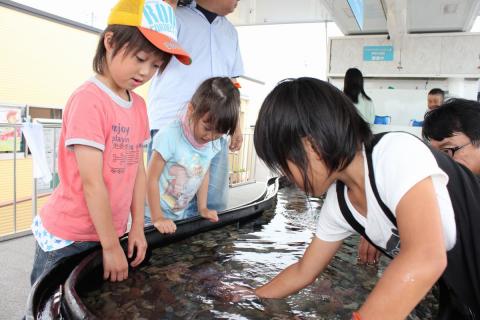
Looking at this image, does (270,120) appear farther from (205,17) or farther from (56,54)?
(56,54)

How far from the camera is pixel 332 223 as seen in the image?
125 cm

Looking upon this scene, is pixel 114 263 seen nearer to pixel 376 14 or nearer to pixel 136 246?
pixel 136 246

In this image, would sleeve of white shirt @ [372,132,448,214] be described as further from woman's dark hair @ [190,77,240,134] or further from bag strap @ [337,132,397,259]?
woman's dark hair @ [190,77,240,134]

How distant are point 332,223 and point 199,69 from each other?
1212 millimetres

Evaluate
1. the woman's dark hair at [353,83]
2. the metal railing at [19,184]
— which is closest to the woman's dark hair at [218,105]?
the metal railing at [19,184]

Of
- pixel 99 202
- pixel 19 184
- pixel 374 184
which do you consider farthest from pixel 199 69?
pixel 19 184

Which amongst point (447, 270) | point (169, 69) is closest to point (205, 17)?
point (169, 69)

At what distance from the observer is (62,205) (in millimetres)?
1285

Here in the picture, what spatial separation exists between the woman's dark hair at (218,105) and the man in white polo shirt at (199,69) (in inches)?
10.0

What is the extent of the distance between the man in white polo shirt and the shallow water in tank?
0.38m

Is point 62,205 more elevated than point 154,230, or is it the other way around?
point 62,205

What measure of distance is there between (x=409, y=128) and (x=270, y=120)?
641 cm

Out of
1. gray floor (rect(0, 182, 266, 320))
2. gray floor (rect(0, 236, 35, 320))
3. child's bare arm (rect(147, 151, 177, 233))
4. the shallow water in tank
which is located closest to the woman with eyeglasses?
the shallow water in tank

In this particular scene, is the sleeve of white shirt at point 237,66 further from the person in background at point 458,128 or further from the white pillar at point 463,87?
the white pillar at point 463,87
